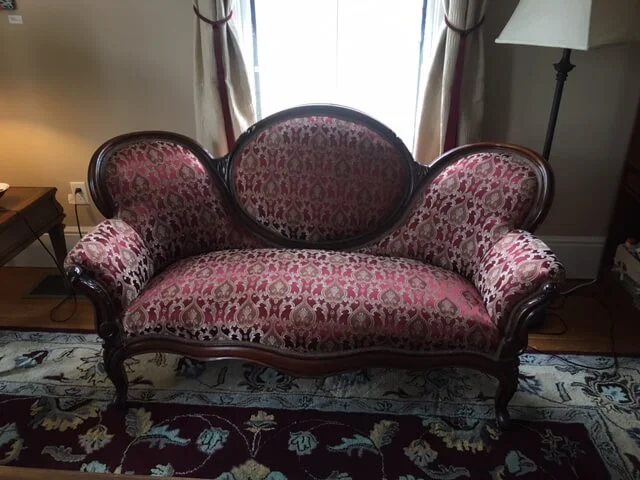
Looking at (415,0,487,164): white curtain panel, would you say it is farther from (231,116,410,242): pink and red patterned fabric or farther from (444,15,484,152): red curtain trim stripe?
(231,116,410,242): pink and red patterned fabric

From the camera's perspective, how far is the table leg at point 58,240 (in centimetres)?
239

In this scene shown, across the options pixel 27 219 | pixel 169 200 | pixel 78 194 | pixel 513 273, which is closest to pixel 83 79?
pixel 78 194

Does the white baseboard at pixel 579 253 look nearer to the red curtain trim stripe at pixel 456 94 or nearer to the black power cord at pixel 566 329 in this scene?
the black power cord at pixel 566 329

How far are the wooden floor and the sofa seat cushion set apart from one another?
74cm

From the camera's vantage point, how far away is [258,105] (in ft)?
7.93

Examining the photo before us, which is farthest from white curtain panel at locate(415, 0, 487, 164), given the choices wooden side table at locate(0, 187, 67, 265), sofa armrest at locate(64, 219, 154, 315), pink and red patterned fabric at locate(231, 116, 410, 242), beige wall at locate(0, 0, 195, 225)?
wooden side table at locate(0, 187, 67, 265)

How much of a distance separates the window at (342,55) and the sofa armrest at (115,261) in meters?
1.00

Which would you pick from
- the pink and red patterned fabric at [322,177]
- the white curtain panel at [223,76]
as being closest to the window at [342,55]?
the white curtain panel at [223,76]

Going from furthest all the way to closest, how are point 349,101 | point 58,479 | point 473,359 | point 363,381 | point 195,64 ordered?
point 349,101 → point 195,64 → point 363,381 → point 473,359 → point 58,479

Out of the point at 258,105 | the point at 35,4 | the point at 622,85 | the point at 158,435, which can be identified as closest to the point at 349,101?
the point at 258,105

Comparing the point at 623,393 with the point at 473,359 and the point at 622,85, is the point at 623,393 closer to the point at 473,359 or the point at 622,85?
the point at 473,359

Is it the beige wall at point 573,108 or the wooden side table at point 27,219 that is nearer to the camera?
the wooden side table at point 27,219

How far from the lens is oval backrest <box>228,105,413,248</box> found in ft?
6.38

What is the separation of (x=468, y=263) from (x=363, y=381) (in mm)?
605
